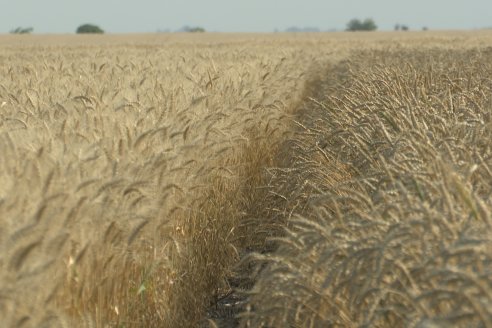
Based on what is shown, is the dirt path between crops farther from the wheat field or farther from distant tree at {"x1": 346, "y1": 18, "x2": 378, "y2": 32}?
distant tree at {"x1": 346, "y1": 18, "x2": 378, "y2": 32}

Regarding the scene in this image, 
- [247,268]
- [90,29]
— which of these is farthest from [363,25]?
[247,268]

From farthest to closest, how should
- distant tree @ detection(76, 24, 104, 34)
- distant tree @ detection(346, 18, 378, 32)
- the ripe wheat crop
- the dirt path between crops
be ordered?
1. distant tree @ detection(346, 18, 378, 32)
2. distant tree @ detection(76, 24, 104, 34)
3. the dirt path between crops
4. the ripe wheat crop

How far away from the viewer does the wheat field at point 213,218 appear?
7.15 ft

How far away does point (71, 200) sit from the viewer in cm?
262

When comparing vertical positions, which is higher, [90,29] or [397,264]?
[397,264]

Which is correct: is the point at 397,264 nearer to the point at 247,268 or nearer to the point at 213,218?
the point at 213,218

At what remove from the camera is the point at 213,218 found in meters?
4.80

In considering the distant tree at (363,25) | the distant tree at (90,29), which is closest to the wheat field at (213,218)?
the distant tree at (90,29)

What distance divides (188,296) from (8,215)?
6.11 ft

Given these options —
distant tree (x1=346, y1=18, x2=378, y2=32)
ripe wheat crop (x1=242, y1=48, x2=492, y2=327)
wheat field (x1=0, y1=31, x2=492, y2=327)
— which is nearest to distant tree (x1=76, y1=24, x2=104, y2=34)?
distant tree (x1=346, y1=18, x2=378, y2=32)

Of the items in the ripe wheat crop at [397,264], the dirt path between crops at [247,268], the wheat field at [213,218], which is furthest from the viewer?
the dirt path between crops at [247,268]

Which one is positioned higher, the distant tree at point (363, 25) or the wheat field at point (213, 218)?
the wheat field at point (213, 218)

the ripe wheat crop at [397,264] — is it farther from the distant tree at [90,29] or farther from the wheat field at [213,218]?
the distant tree at [90,29]

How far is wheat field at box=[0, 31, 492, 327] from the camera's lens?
2.18 m
